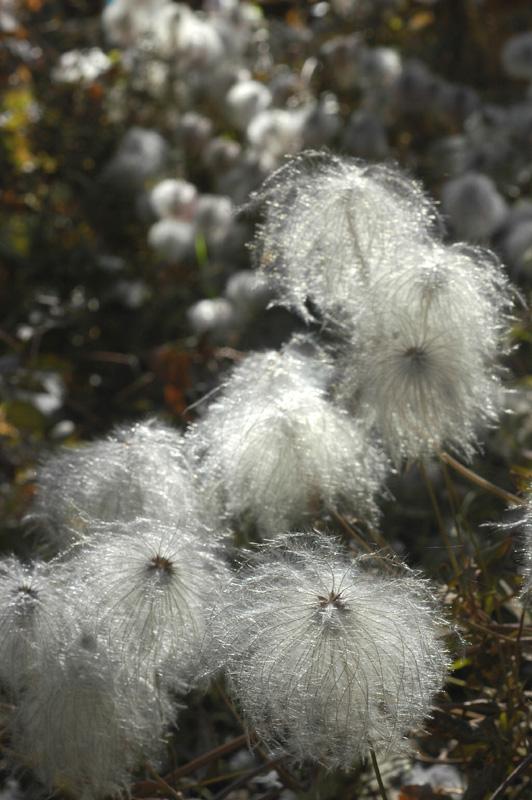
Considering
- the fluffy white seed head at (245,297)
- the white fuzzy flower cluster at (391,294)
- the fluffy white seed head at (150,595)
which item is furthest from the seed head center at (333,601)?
the fluffy white seed head at (245,297)

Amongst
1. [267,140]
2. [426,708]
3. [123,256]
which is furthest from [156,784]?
[123,256]

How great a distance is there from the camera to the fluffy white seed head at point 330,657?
0.64 meters

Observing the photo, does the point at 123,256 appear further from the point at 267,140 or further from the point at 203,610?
the point at 203,610

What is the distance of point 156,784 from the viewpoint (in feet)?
2.77

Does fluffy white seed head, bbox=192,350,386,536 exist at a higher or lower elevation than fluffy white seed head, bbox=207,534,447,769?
higher

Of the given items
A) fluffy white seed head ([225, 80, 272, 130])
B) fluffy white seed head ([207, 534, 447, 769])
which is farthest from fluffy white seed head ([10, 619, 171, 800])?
fluffy white seed head ([225, 80, 272, 130])

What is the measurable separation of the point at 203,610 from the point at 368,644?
0.18 meters

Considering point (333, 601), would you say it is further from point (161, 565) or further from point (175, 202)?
point (175, 202)

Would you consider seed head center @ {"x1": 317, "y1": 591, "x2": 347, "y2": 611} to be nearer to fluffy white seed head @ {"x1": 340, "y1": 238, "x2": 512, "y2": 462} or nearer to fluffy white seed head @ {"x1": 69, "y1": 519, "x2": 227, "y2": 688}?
fluffy white seed head @ {"x1": 69, "y1": 519, "x2": 227, "y2": 688}

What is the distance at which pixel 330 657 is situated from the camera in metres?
0.64

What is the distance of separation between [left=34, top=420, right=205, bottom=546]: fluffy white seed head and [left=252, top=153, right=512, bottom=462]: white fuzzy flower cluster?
218mm

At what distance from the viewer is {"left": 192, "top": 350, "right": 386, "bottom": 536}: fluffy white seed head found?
89 cm

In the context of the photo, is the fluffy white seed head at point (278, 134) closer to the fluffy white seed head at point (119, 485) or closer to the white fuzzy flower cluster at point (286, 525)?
the white fuzzy flower cluster at point (286, 525)

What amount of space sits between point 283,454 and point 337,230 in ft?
0.90
